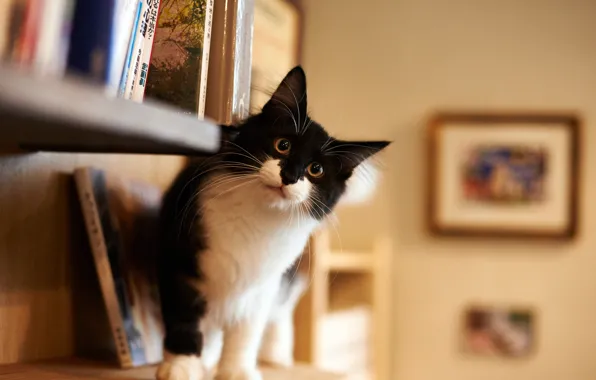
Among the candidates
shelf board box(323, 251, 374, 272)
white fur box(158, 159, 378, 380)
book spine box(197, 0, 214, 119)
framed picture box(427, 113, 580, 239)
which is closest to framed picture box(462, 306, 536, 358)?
framed picture box(427, 113, 580, 239)

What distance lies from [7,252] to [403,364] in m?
1.97

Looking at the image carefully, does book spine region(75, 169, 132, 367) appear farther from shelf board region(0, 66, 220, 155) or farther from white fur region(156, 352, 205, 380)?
shelf board region(0, 66, 220, 155)

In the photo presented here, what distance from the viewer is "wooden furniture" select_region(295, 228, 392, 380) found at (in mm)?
1623

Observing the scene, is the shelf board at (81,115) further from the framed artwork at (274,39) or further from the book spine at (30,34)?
the framed artwork at (274,39)

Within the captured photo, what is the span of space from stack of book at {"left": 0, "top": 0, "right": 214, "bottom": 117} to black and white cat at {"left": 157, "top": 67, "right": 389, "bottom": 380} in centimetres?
12

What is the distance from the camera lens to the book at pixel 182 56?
2.37ft

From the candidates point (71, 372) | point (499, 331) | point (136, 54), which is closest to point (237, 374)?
point (71, 372)

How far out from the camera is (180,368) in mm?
785

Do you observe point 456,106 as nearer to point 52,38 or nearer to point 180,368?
point 180,368

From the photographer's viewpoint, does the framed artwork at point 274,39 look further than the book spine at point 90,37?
Yes

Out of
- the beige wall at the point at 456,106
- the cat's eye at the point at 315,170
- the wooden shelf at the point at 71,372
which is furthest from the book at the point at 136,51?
the beige wall at the point at 456,106

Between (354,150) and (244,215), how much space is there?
17 centimetres

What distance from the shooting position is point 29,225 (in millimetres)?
851

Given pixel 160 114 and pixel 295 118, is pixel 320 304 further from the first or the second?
pixel 160 114
